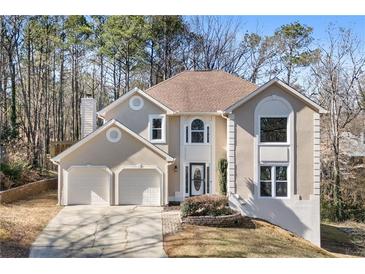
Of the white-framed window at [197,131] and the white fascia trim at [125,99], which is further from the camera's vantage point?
the white-framed window at [197,131]

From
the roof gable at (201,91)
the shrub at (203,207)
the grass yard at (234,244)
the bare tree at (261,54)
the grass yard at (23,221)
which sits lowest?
the grass yard at (234,244)

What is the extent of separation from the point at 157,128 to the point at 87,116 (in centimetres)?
179

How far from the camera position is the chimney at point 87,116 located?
893cm

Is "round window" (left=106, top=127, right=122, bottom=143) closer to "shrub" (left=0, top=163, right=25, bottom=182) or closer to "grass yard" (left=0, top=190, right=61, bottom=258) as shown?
"grass yard" (left=0, top=190, right=61, bottom=258)

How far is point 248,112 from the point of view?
28.2 feet

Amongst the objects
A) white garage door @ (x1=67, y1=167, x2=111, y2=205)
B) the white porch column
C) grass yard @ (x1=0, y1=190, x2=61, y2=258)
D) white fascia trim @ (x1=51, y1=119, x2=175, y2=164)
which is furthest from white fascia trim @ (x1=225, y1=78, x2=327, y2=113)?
grass yard @ (x1=0, y1=190, x2=61, y2=258)

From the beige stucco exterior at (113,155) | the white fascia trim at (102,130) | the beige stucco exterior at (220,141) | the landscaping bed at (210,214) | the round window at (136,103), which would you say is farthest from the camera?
the round window at (136,103)

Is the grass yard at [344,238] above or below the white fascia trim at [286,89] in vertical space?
below

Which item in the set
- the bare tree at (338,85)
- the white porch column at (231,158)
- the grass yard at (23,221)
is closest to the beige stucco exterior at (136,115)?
the white porch column at (231,158)

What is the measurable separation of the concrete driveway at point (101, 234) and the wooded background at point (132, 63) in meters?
2.46

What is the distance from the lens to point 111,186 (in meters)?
9.06

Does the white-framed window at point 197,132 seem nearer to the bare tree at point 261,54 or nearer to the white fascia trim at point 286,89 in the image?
the white fascia trim at point 286,89

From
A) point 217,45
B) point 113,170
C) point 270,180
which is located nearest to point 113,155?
point 113,170
